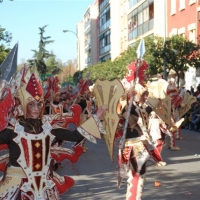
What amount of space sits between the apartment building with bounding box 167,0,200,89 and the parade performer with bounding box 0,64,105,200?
2450cm

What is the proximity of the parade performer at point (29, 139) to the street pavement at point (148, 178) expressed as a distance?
2.85ft

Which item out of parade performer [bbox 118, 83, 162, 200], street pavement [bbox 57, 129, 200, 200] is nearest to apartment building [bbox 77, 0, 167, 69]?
street pavement [bbox 57, 129, 200, 200]

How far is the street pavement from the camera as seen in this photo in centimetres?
732

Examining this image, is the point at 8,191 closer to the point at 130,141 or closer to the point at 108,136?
the point at 108,136

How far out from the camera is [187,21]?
3192 cm

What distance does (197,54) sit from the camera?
84.1ft

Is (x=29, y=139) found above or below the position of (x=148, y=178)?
above

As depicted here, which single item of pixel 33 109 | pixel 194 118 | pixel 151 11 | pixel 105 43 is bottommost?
pixel 194 118

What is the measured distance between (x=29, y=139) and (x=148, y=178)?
4605 millimetres

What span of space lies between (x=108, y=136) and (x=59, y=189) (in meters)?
0.69

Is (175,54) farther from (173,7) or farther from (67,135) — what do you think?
(67,135)

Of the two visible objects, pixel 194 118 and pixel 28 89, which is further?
pixel 194 118

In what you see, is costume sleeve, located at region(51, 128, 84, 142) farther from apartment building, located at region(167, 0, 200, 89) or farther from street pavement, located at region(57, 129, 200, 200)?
apartment building, located at region(167, 0, 200, 89)

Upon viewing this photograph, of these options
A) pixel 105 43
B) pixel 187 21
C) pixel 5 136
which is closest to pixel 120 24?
pixel 105 43
